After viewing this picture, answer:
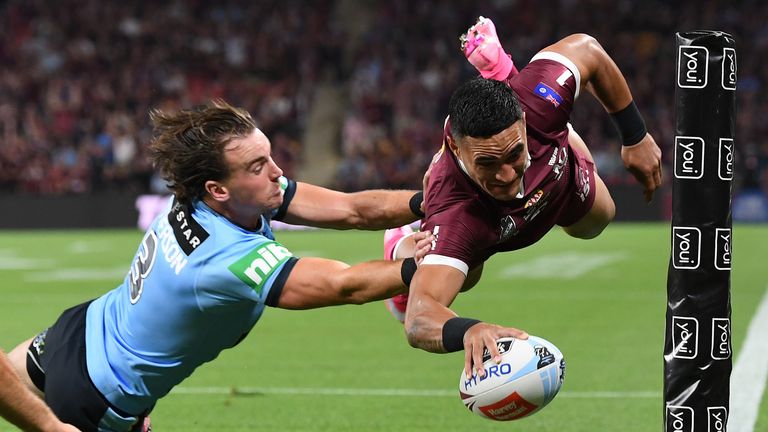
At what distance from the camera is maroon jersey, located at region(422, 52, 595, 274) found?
5.33m

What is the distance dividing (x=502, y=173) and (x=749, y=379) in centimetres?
351

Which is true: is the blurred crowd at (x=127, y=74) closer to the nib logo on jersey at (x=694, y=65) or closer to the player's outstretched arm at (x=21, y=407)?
the nib logo on jersey at (x=694, y=65)

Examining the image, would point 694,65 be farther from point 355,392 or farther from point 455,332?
point 355,392

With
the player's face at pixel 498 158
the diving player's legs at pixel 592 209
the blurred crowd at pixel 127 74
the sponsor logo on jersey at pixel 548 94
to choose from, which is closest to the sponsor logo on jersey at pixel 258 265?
the player's face at pixel 498 158

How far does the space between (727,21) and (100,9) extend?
47.5 feet

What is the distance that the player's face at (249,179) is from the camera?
16.0 feet

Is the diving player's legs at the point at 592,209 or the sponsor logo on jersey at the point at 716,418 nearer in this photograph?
the sponsor logo on jersey at the point at 716,418

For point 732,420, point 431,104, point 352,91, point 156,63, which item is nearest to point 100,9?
point 156,63

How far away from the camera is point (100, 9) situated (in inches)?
1148

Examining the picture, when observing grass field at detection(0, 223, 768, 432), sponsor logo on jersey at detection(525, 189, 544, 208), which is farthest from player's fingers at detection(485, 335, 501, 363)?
grass field at detection(0, 223, 768, 432)

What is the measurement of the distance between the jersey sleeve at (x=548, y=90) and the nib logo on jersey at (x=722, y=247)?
1100 mm

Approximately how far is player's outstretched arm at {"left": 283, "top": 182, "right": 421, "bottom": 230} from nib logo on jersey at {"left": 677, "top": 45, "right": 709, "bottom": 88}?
5.10ft

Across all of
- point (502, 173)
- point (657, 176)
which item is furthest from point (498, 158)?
point (657, 176)

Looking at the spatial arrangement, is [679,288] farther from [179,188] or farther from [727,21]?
[727,21]
